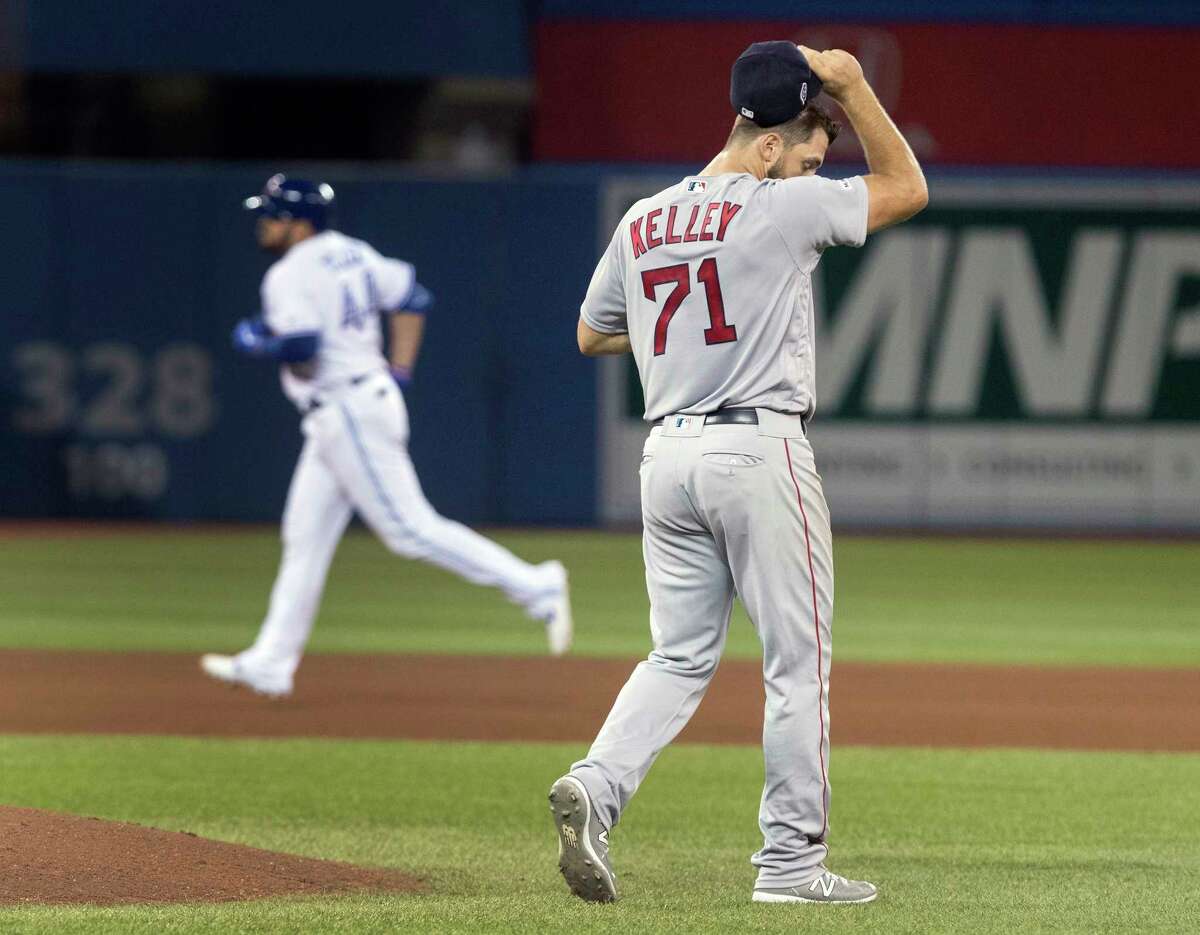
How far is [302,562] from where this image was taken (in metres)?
9.02

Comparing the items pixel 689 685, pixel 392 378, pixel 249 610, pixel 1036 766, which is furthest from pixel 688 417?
pixel 249 610

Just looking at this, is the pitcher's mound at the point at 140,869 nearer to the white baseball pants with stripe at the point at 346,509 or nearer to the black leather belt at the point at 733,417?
the black leather belt at the point at 733,417

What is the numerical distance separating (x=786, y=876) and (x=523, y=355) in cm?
1439

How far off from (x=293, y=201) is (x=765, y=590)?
4971 mm

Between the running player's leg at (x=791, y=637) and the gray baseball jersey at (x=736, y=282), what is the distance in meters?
0.18

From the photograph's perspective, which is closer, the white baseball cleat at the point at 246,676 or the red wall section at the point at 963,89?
the white baseball cleat at the point at 246,676

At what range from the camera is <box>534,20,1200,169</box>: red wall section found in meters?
20.5

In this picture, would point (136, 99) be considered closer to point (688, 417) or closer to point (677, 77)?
point (677, 77)

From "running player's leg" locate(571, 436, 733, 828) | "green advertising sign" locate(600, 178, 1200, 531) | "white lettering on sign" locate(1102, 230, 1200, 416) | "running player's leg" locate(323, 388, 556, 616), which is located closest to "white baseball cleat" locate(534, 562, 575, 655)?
"running player's leg" locate(323, 388, 556, 616)

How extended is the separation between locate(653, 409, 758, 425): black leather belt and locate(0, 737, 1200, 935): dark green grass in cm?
116

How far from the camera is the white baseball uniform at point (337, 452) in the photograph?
29.5 ft

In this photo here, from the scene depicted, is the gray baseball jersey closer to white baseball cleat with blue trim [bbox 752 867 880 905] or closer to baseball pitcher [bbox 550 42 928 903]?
baseball pitcher [bbox 550 42 928 903]

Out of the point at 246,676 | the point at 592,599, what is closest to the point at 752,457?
the point at 246,676

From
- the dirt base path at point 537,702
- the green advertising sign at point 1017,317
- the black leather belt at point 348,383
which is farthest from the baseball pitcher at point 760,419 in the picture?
the green advertising sign at point 1017,317
